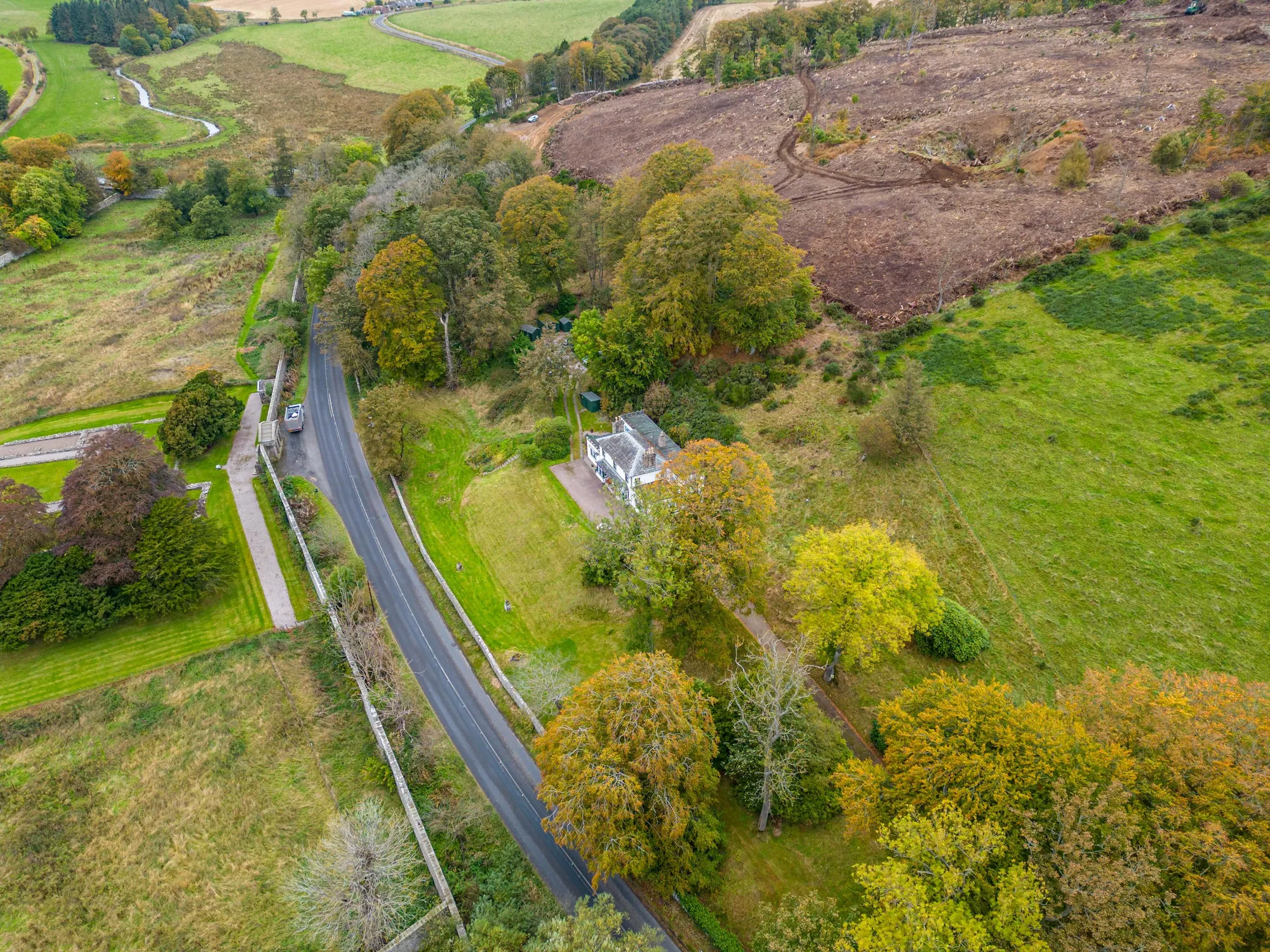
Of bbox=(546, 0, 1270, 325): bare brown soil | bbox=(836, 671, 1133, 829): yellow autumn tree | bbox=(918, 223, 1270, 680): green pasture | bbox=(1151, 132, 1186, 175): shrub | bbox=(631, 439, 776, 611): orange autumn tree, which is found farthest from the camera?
bbox=(1151, 132, 1186, 175): shrub

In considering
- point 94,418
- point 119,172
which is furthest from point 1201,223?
point 119,172

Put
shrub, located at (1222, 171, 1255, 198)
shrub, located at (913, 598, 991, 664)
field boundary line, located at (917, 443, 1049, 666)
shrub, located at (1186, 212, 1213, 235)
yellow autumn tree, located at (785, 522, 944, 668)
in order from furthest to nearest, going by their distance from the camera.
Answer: shrub, located at (1222, 171, 1255, 198) < shrub, located at (1186, 212, 1213, 235) < shrub, located at (913, 598, 991, 664) < field boundary line, located at (917, 443, 1049, 666) < yellow autumn tree, located at (785, 522, 944, 668)

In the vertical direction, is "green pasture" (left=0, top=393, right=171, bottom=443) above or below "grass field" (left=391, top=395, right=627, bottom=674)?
above

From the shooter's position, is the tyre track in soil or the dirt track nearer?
the tyre track in soil

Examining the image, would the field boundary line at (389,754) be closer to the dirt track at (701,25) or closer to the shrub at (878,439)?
the shrub at (878,439)

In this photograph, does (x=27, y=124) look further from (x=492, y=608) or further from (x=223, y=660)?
(x=492, y=608)

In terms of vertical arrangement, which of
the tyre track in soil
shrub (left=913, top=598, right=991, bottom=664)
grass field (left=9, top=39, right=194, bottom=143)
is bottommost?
shrub (left=913, top=598, right=991, bottom=664)

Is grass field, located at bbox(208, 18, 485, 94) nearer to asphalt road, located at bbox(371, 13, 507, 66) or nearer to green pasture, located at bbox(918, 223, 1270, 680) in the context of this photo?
asphalt road, located at bbox(371, 13, 507, 66)

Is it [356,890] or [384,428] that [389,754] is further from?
[384,428]

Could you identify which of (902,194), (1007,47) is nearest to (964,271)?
(902,194)

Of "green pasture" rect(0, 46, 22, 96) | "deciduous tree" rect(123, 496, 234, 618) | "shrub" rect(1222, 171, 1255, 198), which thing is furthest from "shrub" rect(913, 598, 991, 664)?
"green pasture" rect(0, 46, 22, 96)
